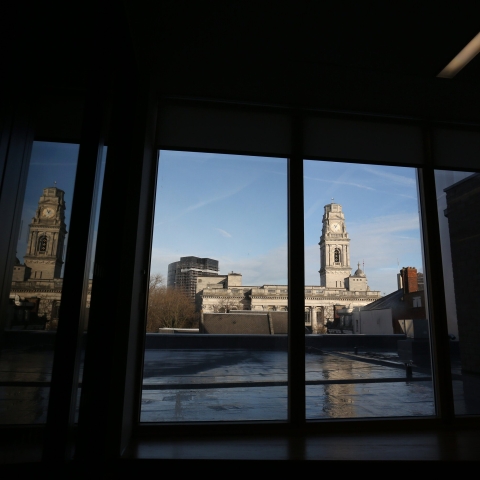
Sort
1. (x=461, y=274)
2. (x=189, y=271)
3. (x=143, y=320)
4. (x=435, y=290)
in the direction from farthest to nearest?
(x=461, y=274) → (x=435, y=290) → (x=189, y=271) → (x=143, y=320)

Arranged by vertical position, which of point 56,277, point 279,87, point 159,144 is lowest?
point 56,277

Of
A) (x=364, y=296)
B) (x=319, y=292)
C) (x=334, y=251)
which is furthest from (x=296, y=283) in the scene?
(x=364, y=296)

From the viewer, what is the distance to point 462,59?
262 centimetres

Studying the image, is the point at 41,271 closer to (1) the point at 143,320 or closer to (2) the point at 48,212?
(2) the point at 48,212

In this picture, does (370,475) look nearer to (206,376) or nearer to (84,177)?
(206,376)

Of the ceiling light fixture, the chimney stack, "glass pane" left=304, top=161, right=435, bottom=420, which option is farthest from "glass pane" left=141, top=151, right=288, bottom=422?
the ceiling light fixture

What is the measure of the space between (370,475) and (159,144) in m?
2.73

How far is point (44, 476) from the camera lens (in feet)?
4.64

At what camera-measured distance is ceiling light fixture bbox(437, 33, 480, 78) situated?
2.48 m

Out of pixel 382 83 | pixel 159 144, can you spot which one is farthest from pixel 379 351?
pixel 159 144

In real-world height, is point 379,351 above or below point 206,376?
above

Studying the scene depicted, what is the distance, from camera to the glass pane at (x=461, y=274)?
300 centimetres

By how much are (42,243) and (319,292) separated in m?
2.21

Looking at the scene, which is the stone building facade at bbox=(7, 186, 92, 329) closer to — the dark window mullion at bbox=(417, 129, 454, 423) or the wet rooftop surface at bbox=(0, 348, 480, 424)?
the wet rooftop surface at bbox=(0, 348, 480, 424)
